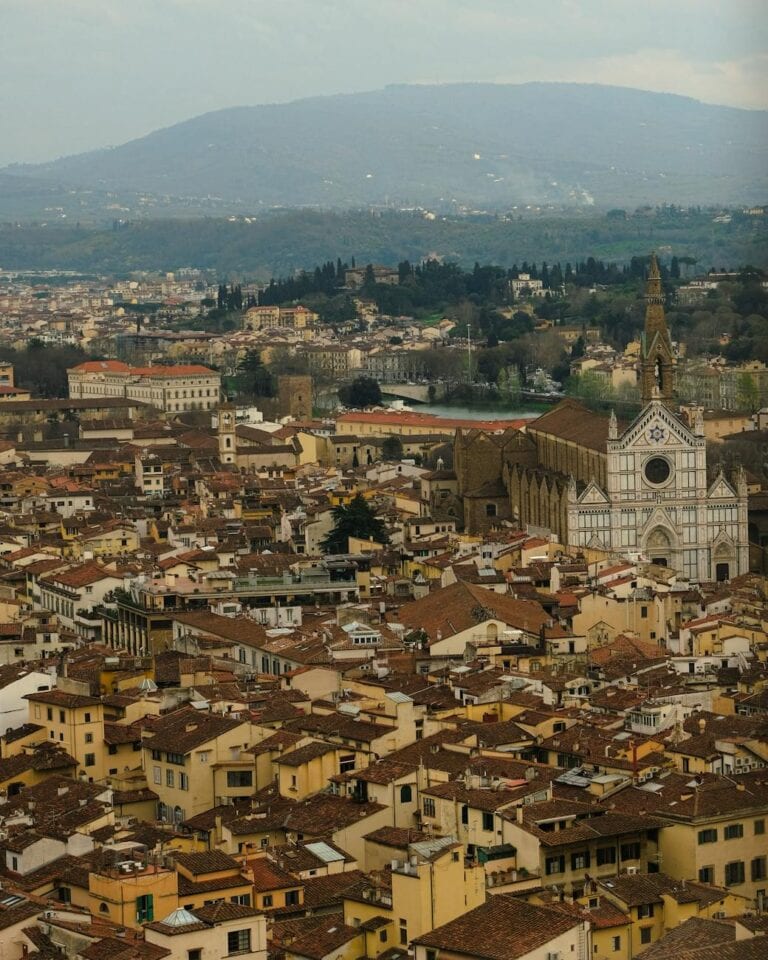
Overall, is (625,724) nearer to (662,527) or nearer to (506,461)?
(662,527)

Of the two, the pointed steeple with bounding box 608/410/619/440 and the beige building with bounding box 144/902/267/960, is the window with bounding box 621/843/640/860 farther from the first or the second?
the pointed steeple with bounding box 608/410/619/440

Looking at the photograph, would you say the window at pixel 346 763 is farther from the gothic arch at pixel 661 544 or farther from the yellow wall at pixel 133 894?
the gothic arch at pixel 661 544

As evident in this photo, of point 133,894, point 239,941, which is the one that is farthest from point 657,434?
point 239,941

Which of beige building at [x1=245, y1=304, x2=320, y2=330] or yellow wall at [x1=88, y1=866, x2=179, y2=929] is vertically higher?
yellow wall at [x1=88, y1=866, x2=179, y2=929]

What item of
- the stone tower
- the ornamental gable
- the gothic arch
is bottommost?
the stone tower

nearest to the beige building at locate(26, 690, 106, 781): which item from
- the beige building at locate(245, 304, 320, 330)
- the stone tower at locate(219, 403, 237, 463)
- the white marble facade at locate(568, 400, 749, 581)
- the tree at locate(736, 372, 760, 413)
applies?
the white marble facade at locate(568, 400, 749, 581)

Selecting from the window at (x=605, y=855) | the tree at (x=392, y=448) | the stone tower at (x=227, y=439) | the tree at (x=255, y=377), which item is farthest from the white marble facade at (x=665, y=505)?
the tree at (x=255, y=377)

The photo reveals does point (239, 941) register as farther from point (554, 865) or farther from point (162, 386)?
point (162, 386)
